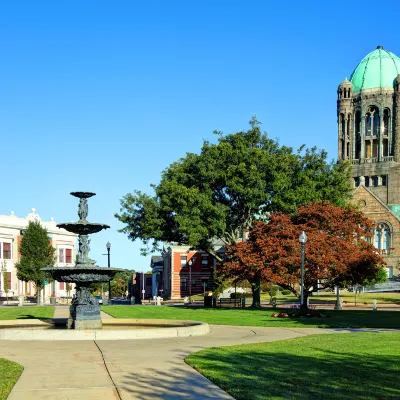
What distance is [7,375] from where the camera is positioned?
12.3m

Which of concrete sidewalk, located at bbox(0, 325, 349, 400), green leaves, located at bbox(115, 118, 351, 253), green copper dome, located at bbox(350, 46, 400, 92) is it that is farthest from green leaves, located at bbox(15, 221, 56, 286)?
green copper dome, located at bbox(350, 46, 400, 92)

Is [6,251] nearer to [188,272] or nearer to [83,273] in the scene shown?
[188,272]

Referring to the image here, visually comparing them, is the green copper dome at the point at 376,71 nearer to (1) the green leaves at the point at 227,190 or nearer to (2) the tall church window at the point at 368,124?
(2) the tall church window at the point at 368,124

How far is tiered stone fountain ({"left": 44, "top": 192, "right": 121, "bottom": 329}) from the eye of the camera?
23531 mm

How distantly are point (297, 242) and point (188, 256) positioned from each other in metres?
54.3

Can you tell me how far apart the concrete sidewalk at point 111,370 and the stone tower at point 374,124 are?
312 feet

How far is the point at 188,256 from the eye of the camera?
3787 inches

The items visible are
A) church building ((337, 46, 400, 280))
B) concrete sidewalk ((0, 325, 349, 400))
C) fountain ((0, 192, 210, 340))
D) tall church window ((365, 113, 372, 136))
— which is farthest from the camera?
tall church window ((365, 113, 372, 136))

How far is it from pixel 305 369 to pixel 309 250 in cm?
2862

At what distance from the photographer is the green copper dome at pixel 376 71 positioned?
376ft

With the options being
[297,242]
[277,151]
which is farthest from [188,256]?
[297,242]

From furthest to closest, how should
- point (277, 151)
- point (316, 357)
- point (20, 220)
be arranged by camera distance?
point (20, 220), point (277, 151), point (316, 357)

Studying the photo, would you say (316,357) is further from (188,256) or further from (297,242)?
(188,256)

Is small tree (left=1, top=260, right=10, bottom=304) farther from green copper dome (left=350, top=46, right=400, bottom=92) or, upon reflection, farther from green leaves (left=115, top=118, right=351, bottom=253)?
green copper dome (left=350, top=46, right=400, bottom=92)
